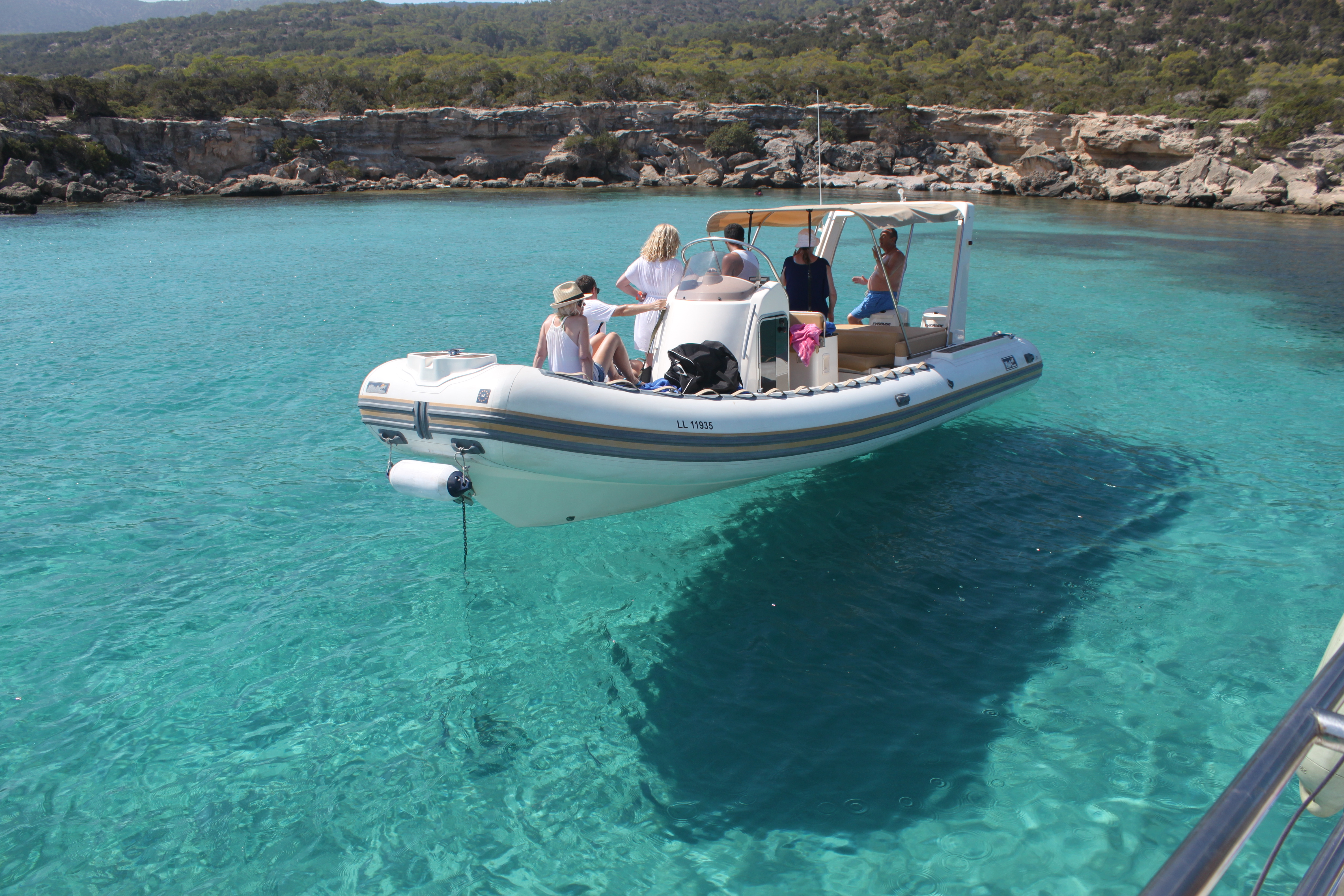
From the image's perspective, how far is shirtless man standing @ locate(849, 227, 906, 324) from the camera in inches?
323

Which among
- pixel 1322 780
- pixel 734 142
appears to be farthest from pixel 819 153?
pixel 734 142

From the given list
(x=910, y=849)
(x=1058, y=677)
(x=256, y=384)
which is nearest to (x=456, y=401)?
(x=910, y=849)

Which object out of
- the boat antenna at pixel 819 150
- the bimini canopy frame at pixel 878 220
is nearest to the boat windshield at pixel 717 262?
the bimini canopy frame at pixel 878 220

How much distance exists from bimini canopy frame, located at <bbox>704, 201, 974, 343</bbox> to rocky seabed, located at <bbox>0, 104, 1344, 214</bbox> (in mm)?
33584

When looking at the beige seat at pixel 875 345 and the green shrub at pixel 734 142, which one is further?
the green shrub at pixel 734 142

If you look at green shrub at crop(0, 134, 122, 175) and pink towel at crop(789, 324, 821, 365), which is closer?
→ pink towel at crop(789, 324, 821, 365)

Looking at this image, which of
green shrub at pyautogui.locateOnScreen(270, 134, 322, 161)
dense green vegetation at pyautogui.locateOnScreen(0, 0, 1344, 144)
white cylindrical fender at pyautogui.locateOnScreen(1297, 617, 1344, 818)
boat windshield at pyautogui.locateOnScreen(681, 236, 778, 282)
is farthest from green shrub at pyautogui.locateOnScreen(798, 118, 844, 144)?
white cylindrical fender at pyautogui.locateOnScreen(1297, 617, 1344, 818)

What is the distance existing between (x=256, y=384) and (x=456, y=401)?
7.31 meters

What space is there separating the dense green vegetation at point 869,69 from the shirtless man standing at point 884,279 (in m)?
39.6

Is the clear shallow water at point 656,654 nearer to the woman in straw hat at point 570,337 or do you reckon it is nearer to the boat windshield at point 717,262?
the woman in straw hat at point 570,337

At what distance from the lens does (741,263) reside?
667 centimetres

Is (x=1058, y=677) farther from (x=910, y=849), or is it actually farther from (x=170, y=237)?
(x=170, y=237)

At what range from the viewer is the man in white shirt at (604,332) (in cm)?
611

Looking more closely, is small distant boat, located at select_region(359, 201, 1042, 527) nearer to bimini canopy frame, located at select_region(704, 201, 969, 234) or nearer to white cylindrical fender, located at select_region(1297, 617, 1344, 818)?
bimini canopy frame, located at select_region(704, 201, 969, 234)
